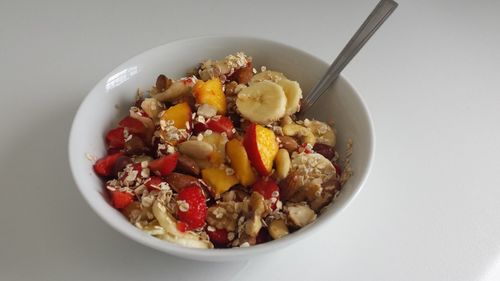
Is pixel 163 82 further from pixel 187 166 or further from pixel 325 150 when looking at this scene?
pixel 325 150

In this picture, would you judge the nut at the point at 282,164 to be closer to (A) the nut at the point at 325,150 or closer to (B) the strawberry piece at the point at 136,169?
(A) the nut at the point at 325,150

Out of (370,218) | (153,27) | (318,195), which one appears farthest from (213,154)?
(153,27)

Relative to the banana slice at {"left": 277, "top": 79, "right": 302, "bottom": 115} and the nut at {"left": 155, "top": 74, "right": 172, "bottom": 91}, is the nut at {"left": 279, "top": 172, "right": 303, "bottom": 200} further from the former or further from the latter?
the nut at {"left": 155, "top": 74, "right": 172, "bottom": 91}

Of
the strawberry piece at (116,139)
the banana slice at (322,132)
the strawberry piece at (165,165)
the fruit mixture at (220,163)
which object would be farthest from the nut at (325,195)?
the strawberry piece at (116,139)

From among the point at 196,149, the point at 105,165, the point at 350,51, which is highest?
the point at 350,51

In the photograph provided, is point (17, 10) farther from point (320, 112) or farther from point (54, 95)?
point (320, 112)

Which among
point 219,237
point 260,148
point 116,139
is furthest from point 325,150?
point 116,139
